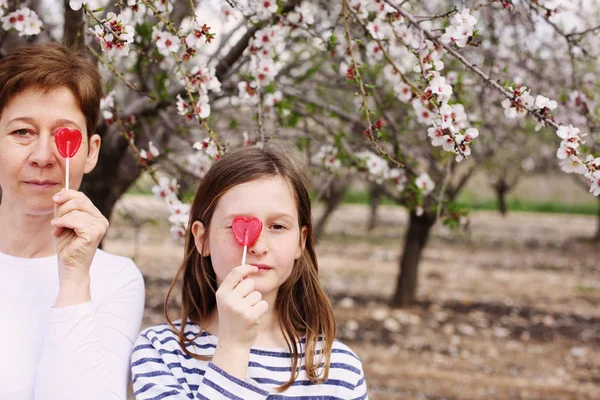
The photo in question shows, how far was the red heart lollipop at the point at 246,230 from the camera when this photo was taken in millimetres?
1414

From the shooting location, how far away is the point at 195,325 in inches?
63.9

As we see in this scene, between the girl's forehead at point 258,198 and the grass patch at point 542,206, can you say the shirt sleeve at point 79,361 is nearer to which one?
the girl's forehead at point 258,198

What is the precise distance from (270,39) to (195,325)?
3.75ft

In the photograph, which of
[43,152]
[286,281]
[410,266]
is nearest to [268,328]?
[286,281]

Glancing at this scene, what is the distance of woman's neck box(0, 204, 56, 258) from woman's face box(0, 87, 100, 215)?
0.14 feet

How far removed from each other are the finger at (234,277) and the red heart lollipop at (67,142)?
1.53ft

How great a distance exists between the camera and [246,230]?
4.66 ft

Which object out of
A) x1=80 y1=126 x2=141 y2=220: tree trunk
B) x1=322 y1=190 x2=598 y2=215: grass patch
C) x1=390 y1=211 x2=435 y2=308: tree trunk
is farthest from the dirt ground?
Result: x1=322 y1=190 x2=598 y2=215: grass patch

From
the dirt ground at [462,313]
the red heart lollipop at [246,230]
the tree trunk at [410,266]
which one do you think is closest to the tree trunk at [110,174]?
the dirt ground at [462,313]

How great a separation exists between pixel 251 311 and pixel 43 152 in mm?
607

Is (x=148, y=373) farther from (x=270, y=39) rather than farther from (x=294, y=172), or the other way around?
(x=270, y=39)

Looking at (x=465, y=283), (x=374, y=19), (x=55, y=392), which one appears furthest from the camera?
(x=465, y=283)

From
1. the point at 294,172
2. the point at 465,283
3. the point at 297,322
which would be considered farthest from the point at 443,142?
the point at 465,283

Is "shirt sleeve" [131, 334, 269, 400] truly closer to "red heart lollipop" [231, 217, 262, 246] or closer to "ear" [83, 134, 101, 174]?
"red heart lollipop" [231, 217, 262, 246]
